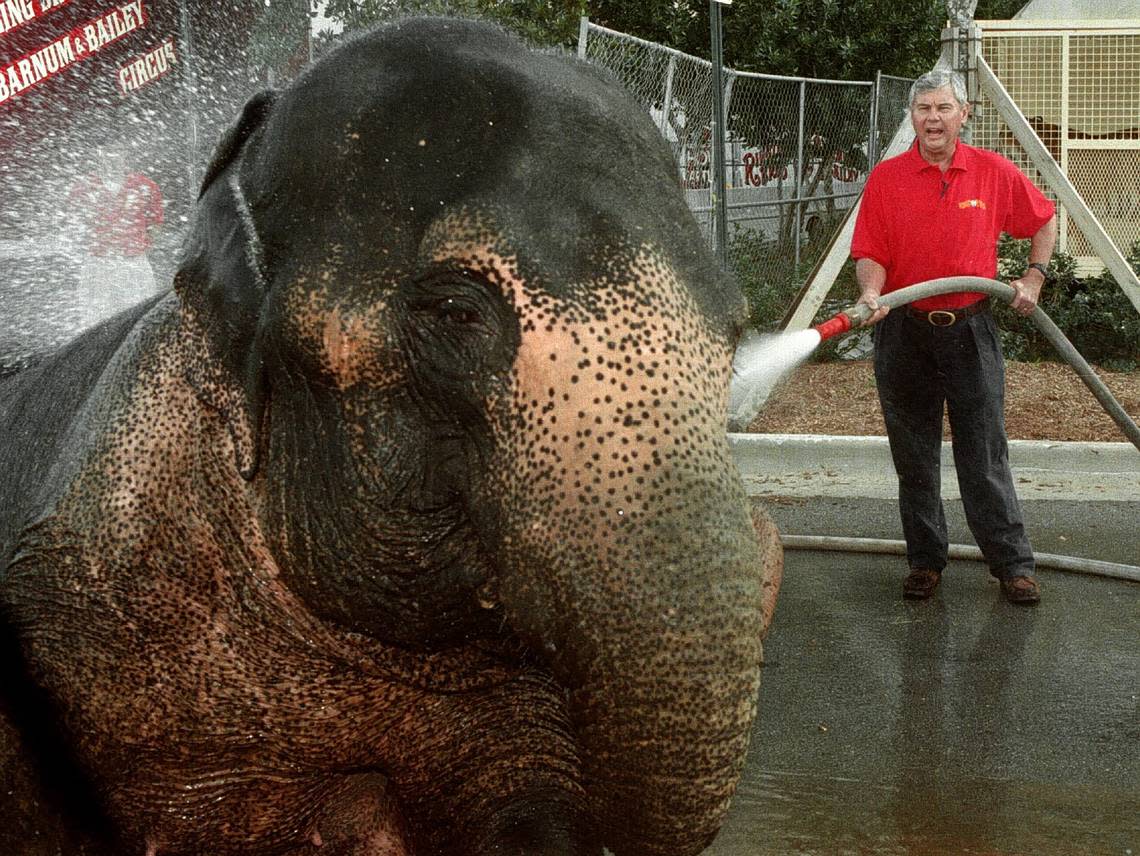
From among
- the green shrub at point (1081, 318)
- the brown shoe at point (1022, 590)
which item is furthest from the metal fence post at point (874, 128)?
the brown shoe at point (1022, 590)

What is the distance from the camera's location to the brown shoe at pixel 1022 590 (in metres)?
6.25

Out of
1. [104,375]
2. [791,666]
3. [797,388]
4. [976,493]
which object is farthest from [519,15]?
[104,375]

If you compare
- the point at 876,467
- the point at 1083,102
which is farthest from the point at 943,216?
the point at 1083,102

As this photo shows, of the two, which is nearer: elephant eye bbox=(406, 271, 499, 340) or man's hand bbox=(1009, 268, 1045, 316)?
elephant eye bbox=(406, 271, 499, 340)

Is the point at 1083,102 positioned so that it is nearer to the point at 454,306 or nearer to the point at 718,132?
the point at 718,132

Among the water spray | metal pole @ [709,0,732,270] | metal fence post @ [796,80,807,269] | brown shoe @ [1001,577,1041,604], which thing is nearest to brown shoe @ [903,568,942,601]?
brown shoe @ [1001,577,1041,604]

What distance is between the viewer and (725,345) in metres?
1.53

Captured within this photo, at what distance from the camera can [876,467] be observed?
8.91m

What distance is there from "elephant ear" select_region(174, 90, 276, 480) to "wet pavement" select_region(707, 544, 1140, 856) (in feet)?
8.53

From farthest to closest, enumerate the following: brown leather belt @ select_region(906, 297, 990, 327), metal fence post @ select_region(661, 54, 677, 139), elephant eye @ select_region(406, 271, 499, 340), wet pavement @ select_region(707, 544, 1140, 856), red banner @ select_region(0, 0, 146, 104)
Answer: metal fence post @ select_region(661, 54, 677, 139), brown leather belt @ select_region(906, 297, 990, 327), red banner @ select_region(0, 0, 146, 104), wet pavement @ select_region(707, 544, 1140, 856), elephant eye @ select_region(406, 271, 499, 340)

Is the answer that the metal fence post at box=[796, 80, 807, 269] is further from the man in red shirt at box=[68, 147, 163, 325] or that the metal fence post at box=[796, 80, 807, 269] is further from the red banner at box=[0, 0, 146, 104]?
the man in red shirt at box=[68, 147, 163, 325]

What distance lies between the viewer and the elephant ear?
1570 millimetres

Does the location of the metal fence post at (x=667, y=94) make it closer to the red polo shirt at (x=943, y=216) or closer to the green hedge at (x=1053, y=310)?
the green hedge at (x=1053, y=310)

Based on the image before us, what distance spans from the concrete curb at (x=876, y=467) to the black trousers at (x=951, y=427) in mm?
2070
